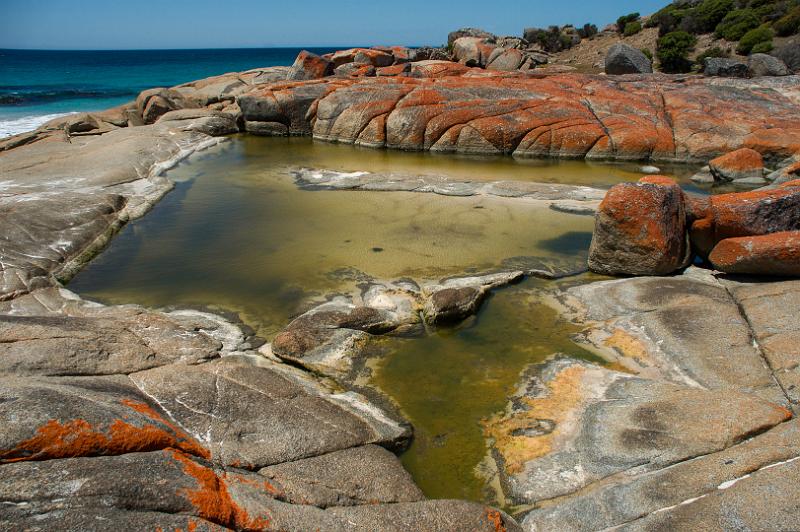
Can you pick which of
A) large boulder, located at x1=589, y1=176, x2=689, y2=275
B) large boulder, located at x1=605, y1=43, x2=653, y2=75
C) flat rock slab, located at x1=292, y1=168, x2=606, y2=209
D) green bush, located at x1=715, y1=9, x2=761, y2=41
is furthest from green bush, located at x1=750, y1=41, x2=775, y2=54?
large boulder, located at x1=589, y1=176, x2=689, y2=275

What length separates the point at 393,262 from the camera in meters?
9.97

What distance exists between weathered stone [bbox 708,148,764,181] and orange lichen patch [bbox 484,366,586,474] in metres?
12.4

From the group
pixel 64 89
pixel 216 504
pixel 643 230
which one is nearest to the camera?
pixel 216 504

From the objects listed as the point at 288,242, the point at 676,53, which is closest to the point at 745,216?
the point at 288,242

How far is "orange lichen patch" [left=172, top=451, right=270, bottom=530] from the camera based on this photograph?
332 cm

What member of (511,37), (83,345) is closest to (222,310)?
(83,345)

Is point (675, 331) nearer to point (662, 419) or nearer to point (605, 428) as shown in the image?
point (662, 419)

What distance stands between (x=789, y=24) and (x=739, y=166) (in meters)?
27.7

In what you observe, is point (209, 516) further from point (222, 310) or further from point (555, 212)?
point (555, 212)

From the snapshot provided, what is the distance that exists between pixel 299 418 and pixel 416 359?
7.66ft

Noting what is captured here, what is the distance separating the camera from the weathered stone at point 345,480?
4.23 meters

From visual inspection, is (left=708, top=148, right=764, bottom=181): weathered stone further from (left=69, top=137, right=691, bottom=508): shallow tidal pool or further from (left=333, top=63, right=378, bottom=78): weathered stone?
(left=333, top=63, right=378, bottom=78): weathered stone

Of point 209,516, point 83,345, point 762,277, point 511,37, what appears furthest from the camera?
point 511,37

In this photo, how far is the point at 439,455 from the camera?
5594 millimetres
